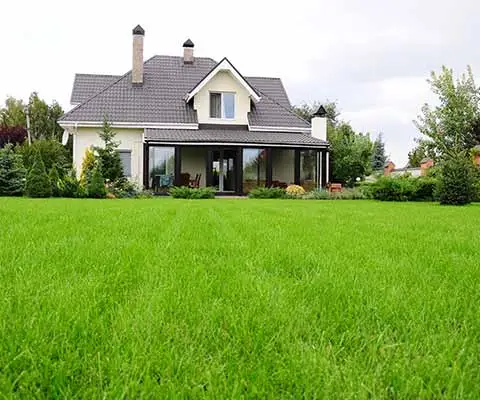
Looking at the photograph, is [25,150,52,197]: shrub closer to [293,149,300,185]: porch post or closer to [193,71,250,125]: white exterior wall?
[193,71,250,125]: white exterior wall

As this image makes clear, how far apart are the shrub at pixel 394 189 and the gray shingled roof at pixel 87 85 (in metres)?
16.7

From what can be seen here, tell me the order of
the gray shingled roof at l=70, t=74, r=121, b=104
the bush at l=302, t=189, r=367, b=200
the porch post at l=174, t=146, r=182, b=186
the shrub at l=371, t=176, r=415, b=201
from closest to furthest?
the shrub at l=371, t=176, r=415, b=201, the bush at l=302, t=189, r=367, b=200, the porch post at l=174, t=146, r=182, b=186, the gray shingled roof at l=70, t=74, r=121, b=104

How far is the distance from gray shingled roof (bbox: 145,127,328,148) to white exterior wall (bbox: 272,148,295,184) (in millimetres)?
1180

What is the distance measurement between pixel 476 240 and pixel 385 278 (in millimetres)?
3107

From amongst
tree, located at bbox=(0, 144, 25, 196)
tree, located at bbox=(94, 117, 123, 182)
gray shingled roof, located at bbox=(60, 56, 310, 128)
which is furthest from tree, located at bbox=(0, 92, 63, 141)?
tree, located at bbox=(94, 117, 123, 182)

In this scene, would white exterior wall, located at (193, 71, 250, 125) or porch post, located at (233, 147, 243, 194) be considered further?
white exterior wall, located at (193, 71, 250, 125)

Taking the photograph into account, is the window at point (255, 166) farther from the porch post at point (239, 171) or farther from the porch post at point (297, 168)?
the porch post at point (297, 168)

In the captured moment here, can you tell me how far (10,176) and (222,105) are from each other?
10.9 meters

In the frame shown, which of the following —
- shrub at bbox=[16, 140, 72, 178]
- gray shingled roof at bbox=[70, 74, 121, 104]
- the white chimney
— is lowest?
shrub at bbox=[16, 140, 72, 178]

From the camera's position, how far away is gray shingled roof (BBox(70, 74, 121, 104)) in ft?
90.4

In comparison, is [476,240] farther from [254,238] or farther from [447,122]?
[447,122]

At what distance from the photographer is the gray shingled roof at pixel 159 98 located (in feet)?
81.0

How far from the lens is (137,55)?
87.1 ft

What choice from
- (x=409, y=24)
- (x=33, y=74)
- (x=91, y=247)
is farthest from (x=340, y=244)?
(x=33, y=74)
